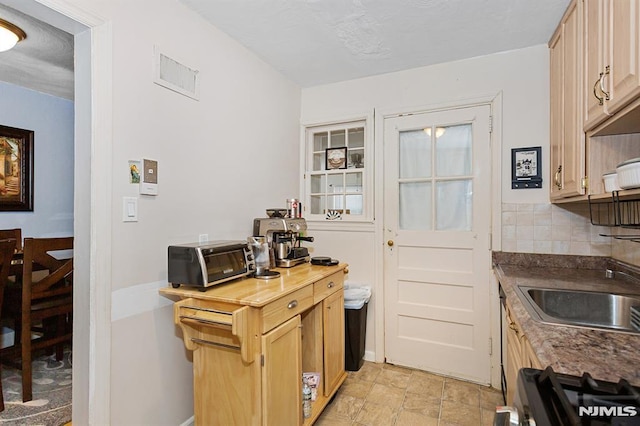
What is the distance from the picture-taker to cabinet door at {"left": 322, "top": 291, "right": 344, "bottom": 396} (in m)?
2.12

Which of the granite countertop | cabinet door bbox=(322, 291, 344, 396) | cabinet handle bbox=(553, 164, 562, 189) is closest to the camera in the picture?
the granite countertop

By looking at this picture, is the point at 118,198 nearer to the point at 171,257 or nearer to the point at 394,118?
the point at 171,257

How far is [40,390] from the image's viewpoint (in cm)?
229

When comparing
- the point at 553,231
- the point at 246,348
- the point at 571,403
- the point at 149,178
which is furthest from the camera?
the point at 553,231

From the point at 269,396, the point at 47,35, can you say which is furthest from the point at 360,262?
the point at 47,35

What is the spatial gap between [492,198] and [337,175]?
1.35 m

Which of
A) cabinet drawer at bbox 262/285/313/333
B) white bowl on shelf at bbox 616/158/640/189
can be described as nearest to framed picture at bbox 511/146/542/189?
white bowl on shelf at bbox 616/158/640/189

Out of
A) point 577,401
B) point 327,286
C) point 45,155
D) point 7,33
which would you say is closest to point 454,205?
point 327,286

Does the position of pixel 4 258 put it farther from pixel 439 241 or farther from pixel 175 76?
pixel 439 241

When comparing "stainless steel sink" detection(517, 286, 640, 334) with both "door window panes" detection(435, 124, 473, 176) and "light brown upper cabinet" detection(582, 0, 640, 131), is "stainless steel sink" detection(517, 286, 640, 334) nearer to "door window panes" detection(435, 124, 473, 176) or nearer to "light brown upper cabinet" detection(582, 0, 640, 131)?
"light brown upper cabinet" detection(582, 0, 640, 131)

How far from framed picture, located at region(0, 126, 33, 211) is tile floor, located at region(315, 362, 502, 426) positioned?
3.33 meters

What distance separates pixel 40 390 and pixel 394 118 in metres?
3.42

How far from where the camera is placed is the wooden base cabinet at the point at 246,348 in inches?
57.9

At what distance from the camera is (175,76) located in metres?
1.85
